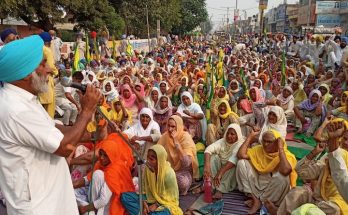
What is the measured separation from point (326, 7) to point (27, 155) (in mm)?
36589

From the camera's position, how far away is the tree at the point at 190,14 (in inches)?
1615

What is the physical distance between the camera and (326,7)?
→ 1352 inches

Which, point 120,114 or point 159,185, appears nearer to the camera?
point 159,185

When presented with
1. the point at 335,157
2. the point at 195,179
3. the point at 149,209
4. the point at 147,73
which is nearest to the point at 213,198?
the point at 195,179

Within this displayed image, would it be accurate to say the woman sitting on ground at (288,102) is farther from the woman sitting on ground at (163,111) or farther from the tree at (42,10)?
the tree at (42,10)

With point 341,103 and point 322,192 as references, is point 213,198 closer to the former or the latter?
point 322,192

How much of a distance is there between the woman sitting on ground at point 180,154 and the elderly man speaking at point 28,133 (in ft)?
9.12

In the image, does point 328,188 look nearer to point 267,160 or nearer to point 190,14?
point 267,160

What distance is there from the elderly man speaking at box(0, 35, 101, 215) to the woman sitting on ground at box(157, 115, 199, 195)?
278cm

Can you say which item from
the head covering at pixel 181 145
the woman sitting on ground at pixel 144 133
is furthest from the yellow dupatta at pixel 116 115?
the head covering at pixel 181 145

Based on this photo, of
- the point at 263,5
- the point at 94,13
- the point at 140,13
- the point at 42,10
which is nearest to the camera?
the point at 42,10

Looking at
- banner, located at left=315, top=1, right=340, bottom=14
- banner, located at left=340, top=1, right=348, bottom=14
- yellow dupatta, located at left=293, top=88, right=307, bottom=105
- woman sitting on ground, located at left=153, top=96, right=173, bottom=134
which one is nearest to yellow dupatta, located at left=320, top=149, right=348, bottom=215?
woman sitting on ground, located at left=153, top=96, right=173, bottom=134

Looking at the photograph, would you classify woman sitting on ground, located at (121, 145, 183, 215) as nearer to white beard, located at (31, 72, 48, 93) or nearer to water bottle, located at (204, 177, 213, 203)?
water bottle, located at (204, 177, 213, 203)

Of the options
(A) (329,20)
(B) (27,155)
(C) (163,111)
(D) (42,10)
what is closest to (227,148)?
(C) (163,111)
